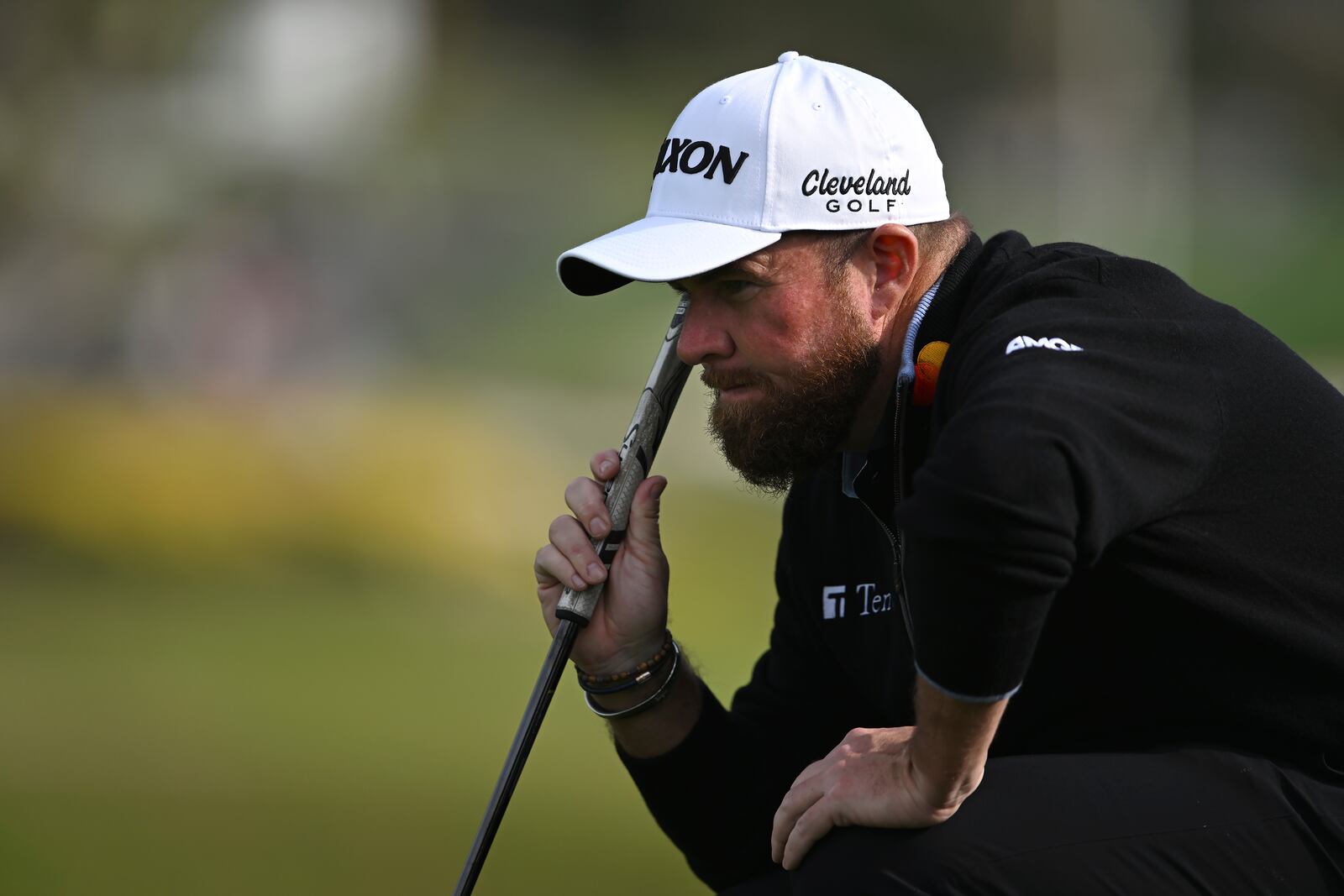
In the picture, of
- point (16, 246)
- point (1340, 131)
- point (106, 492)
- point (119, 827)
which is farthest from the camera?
point (1340, 131)

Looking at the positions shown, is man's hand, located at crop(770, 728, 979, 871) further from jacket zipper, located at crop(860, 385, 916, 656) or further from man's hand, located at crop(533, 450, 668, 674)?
man's hand, located at crop(533, 450, 668, 674)

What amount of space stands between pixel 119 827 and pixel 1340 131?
8.23 meters

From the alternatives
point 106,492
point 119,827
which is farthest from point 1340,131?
point 119,827

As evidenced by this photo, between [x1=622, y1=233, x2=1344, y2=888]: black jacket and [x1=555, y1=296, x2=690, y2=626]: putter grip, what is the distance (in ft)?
0.99

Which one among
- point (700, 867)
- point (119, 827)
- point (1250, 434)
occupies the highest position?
point (1250, 434)

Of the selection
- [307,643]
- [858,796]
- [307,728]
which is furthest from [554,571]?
[307,643]

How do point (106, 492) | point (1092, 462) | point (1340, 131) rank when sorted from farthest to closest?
point (1340, 131), point (106, 492), point (1092, 462)

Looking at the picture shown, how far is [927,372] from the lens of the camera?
4.76ft

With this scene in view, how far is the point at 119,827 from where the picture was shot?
3.37m

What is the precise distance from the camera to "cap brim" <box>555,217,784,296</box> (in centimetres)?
153

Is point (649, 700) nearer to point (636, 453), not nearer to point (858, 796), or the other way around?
point (636, 453)

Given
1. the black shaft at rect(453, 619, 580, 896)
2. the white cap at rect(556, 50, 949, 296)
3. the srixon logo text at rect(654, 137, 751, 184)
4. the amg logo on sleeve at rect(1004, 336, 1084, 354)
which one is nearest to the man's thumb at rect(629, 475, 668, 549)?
the black shaft at rect(453, 619, 580, 896)

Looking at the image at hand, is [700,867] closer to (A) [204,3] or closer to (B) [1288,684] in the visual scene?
(B) [1288,684]

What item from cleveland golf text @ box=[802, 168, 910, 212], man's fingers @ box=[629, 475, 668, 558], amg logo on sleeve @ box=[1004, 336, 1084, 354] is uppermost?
cleveland golf text @ box=[802, 168, 910, 212]
